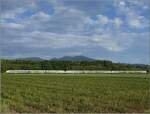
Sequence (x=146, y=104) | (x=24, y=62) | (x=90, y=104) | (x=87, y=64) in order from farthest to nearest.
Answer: (x=87, y=64) → (x=24, y=62) → (x=146, y=104) → (x=90, y=104)

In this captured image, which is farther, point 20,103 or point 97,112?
point 20,103

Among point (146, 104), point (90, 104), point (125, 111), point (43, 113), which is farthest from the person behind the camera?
point (146, 104)

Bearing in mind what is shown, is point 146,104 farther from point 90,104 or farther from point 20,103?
point 20,103

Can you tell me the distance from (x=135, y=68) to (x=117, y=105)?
282 ft

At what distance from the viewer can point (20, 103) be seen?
15.5 metres

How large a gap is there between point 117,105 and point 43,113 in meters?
3.77

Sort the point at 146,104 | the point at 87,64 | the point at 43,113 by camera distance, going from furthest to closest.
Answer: the point at 87,64 → the point at 146,104 → the point at 43,113

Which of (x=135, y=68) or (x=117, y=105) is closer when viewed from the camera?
(x=117, y=105)

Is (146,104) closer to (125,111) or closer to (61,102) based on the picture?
(125,111)

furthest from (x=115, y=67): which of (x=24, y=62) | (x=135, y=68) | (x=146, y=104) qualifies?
(x=146, y=104)

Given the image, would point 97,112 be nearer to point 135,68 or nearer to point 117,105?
point 117,105

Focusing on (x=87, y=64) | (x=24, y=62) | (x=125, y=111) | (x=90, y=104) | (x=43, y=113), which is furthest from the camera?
(x=87, y=64)

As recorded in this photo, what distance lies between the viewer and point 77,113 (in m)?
13.4

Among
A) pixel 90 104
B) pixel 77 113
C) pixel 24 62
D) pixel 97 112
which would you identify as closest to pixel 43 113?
pixel 77 113
